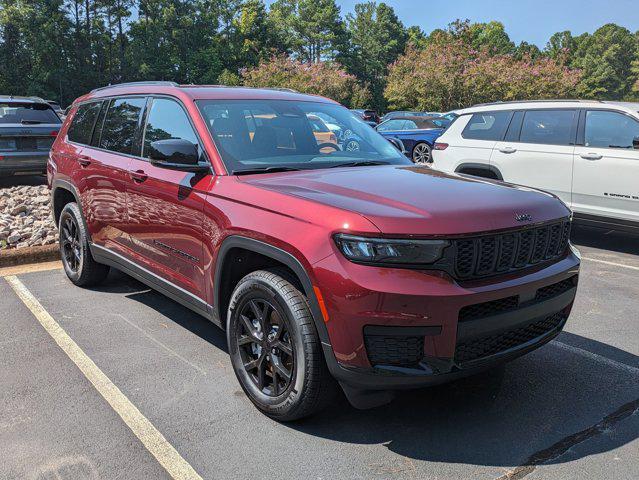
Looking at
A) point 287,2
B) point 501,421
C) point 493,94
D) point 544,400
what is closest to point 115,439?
point 501,421

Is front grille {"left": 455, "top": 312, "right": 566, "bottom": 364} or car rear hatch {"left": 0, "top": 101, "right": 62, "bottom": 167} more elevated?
car rear hatch {"left": 0, "top": 101, "right": 62, "bottom": 167}

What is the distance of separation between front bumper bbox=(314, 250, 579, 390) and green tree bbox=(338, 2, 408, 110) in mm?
73708

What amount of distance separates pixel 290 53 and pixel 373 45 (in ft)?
41.6

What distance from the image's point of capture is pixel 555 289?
123 inches

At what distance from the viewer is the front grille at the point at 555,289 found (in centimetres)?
301

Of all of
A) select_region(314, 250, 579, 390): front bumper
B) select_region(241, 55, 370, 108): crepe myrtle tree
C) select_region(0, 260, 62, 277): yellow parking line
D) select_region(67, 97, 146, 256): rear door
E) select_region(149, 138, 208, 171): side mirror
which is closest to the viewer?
select_region(314, 250, 579, 390): front bumper

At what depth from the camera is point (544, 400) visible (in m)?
3.35

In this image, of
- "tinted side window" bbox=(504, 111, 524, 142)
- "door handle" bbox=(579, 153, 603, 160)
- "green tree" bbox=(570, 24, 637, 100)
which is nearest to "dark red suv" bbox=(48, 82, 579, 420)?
"door handle" bbox=(579, 153, 603, 160)

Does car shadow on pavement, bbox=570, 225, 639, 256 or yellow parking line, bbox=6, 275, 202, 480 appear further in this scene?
car shadow on pavement, bbox=570, 225, 639, 256

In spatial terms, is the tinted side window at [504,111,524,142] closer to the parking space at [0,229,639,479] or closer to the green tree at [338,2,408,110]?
the parking space at [0,229,639,479]

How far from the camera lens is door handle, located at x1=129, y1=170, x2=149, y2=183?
13.4 feet

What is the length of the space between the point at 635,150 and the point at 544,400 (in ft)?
14.7

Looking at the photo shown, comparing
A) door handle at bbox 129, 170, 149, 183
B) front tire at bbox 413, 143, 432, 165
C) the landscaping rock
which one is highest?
door handle at bbox 129, 170, 149, 183

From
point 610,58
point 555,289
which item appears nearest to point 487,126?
point 555,289
